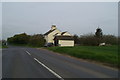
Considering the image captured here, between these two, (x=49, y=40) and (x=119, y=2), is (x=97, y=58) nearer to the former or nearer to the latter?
(x=119, y=2)

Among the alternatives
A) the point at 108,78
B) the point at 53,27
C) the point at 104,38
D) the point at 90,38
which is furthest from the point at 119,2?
the point at 53,27

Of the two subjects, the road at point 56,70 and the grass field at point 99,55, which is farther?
the grass field at point 99,55

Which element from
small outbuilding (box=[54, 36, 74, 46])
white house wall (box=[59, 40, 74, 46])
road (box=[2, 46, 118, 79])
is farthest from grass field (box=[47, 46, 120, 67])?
white house wall (box=[59, 40, 74, 46])

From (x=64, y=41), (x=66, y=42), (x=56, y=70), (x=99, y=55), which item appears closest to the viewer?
(x=56, y=70)

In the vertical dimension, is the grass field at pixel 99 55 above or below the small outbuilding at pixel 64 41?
below

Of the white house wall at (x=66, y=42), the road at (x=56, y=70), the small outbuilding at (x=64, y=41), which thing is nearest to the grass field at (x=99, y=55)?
the road at (x=56, y=70)

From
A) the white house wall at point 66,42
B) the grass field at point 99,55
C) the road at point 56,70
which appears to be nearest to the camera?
the road at point 56,70

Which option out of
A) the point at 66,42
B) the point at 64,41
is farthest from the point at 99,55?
the point at 66,42

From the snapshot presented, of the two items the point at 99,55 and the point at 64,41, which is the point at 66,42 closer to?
the point at 64,41

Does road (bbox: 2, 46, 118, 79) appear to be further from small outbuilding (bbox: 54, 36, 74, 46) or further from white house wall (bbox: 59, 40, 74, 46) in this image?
white house wall (bbox: 59, 40, 74, 46)

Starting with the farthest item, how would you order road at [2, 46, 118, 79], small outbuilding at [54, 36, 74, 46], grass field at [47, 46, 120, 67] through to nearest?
small outbuilding at [54, 36, 74, 46] < grass field at [47, 46, 120, 67] < road at [2, 46, 118, 79]

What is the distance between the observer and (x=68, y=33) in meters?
92.5

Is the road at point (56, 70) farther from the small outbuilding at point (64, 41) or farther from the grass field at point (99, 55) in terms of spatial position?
the small outbuilding at point (64, 41)

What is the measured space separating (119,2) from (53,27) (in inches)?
3170
